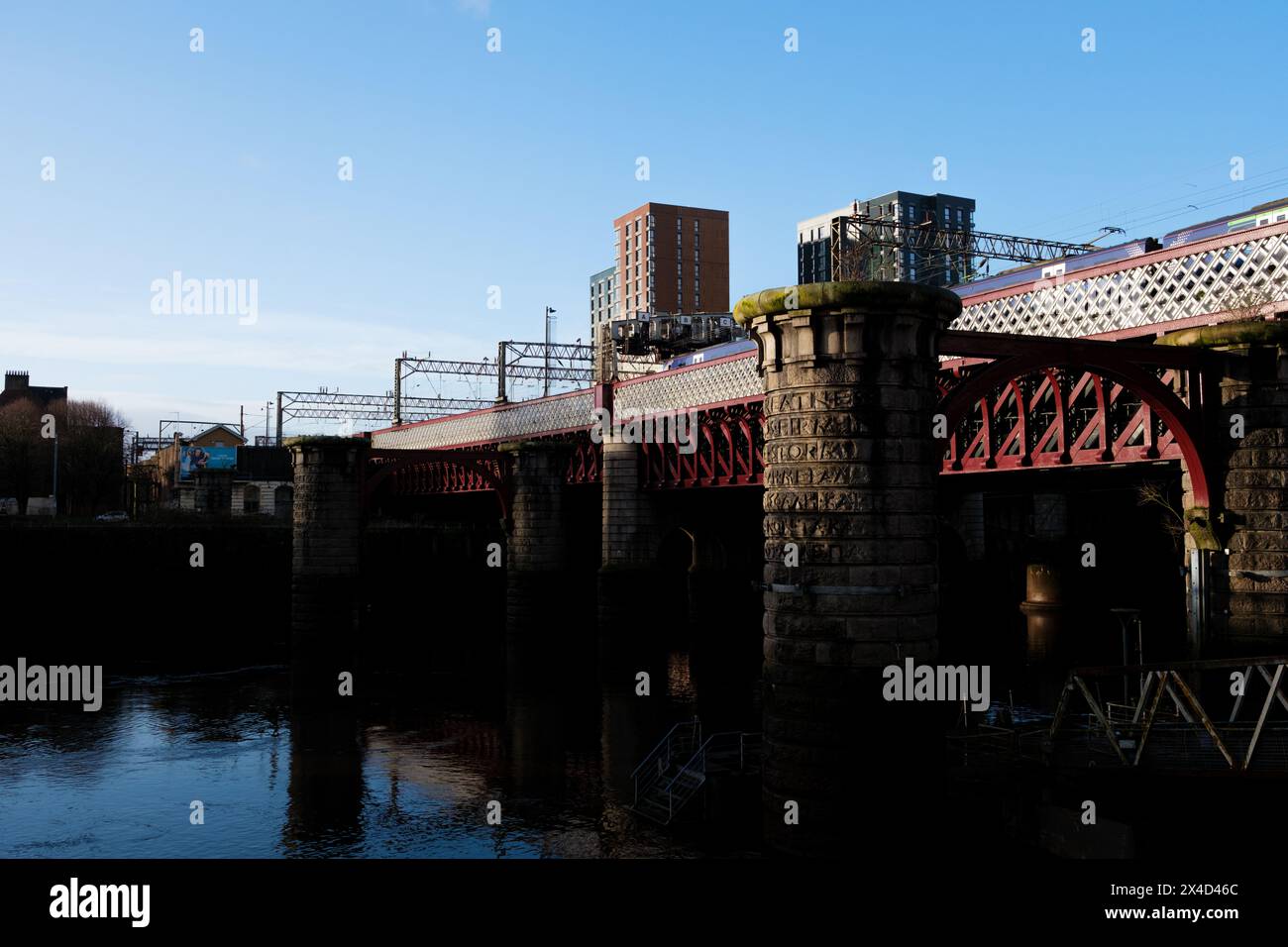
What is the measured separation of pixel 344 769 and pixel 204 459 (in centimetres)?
8629

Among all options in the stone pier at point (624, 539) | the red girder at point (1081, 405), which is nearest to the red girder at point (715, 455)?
the stone pier at point (624, 539)

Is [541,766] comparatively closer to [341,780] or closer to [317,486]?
[341,780]

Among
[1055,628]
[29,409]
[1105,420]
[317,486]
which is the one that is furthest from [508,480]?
[29,409]

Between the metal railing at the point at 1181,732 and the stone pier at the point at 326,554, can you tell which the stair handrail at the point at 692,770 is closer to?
the metal railing at the point at 1181,732

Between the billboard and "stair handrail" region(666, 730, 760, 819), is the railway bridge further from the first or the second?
the billboard

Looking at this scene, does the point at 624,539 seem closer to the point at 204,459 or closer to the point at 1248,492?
the point at 1248,492

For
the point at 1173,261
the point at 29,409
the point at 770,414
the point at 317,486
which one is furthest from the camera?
the point at 29,409

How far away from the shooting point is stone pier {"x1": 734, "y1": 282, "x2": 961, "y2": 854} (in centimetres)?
1738

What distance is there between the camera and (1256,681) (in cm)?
2239

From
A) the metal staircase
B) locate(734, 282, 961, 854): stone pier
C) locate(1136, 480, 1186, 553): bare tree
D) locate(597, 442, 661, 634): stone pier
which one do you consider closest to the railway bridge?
locate(734, 282, 961, 854): stone pier

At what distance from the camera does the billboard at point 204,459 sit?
112 m

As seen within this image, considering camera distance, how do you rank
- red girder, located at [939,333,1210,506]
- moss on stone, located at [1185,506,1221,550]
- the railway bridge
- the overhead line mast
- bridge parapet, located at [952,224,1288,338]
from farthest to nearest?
the overhead line mast
bridge parapet, located at [952,224,1288,338]
moss on stone, located at [1185,506,1221,550]
red girder, located at [939,333,1210,506]
the railway bridge

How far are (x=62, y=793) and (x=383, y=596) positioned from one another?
175 ft

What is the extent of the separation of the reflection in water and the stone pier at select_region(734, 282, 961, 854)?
661 cm
